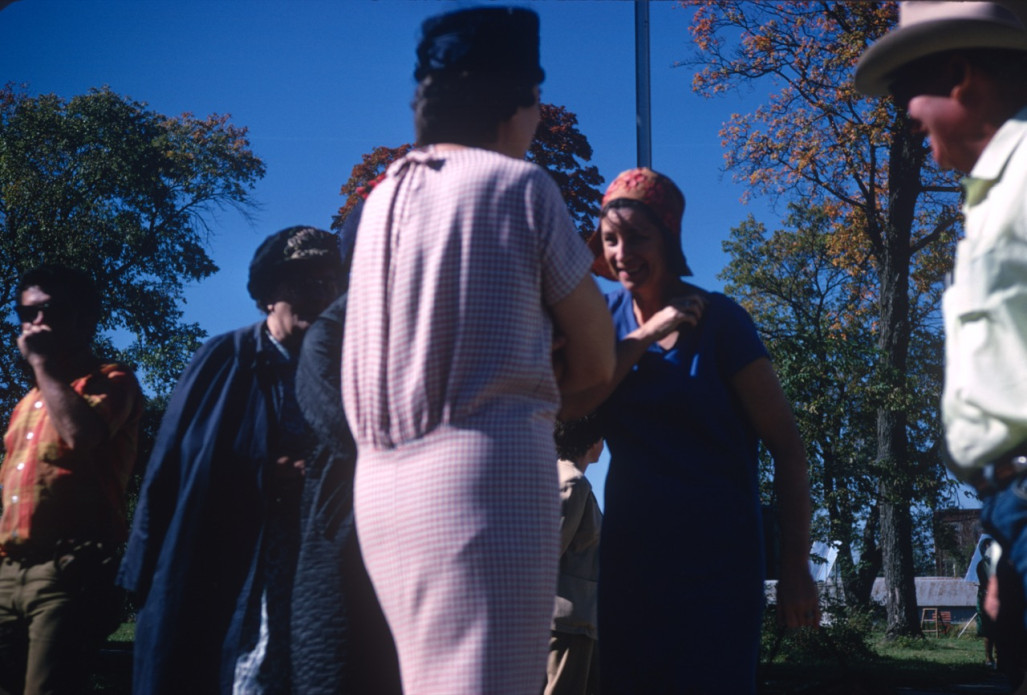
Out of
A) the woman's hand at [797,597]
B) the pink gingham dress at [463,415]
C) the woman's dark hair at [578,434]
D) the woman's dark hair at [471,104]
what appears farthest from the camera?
the woman's dark hair at [578,434]

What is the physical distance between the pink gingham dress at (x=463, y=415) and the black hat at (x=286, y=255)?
864 mm

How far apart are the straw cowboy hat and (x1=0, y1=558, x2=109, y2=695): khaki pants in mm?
2594

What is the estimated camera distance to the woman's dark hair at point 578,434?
2.34 m

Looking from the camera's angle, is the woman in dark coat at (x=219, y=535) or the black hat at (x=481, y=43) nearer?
the black hat at (x=481, y=43)

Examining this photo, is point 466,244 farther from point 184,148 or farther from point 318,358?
point 184,148

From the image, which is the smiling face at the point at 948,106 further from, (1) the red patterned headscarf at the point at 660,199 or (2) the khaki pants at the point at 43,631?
(2) the khaki pants at the point at 43,631

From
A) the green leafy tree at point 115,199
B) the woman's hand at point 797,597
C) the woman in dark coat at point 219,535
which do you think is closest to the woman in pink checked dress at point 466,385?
the woman in dark coat at point 219,535

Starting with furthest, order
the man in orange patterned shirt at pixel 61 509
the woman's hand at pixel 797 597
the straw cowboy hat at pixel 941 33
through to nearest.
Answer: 1. the man in orange patterned shirt at pixel 61 509
2. the woman's hand at pixel 797 597
3. the straw cowboy hat at pixel 941 33

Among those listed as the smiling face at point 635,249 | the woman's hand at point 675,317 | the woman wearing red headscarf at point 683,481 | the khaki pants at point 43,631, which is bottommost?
the khaki pants at point 43,631

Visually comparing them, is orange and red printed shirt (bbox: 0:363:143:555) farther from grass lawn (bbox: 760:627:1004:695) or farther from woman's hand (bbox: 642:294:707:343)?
grass lawn (bbox: 760:627:1004:695)

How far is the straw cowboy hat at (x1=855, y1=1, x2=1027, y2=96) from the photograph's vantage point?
1.74 meters

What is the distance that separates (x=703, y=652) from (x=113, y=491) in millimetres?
1847

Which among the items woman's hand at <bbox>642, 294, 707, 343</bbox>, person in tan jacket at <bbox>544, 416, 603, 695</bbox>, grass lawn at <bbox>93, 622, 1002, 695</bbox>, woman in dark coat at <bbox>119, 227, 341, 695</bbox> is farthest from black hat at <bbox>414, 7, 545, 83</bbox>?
grass lawn at <bbox>93, 622, 1002, 695</bbox>

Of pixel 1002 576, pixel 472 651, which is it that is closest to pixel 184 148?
pixel 472 651
